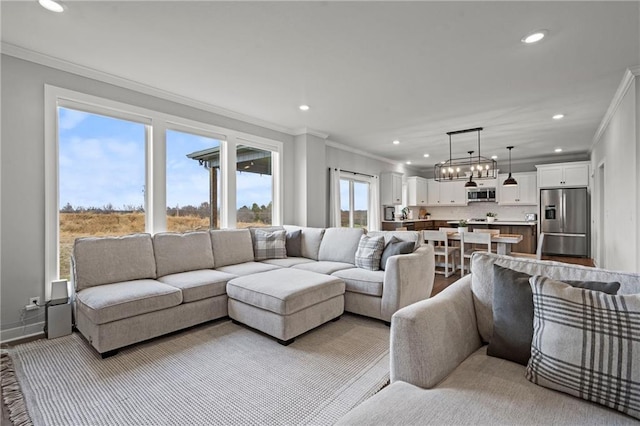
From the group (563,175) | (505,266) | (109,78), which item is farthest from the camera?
(563,175)

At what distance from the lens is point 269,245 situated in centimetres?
425

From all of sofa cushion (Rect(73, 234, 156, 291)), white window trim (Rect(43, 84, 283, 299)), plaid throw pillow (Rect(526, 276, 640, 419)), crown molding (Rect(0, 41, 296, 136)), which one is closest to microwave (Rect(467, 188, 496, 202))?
white window trim (Rect(43, 84, 283, 299))

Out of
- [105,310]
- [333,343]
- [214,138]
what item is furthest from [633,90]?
[105,310]

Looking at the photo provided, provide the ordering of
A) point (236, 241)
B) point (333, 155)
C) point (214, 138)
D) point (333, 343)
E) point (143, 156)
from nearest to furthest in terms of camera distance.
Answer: point (333, 343) < point (143, 156) < point (236, 241) < point (214, 138) < point (333, 155)

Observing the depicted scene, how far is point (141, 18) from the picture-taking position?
226 centimetres

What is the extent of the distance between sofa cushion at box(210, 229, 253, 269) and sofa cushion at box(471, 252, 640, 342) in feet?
9.80

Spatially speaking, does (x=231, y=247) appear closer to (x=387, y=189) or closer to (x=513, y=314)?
(x=513, y=314)

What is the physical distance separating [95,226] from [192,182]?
1248mm

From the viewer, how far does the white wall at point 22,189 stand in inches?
105

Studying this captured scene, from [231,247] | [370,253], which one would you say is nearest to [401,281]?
[370,253]

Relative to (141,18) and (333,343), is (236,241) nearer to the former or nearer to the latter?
(333,343)

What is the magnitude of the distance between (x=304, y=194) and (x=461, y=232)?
9.19ft

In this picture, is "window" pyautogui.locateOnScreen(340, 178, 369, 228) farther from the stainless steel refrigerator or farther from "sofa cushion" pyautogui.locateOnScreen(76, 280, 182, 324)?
the stainless steel refrigerator

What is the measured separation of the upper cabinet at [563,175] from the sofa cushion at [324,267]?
6609 millimetres
